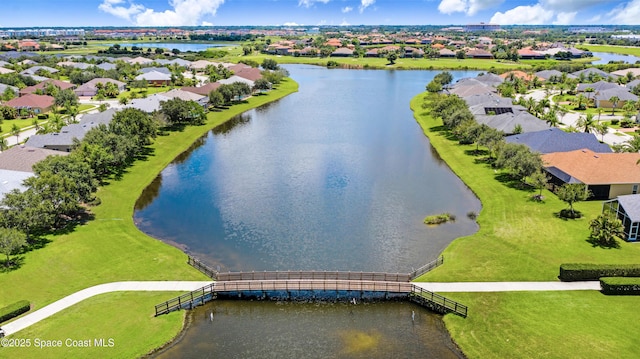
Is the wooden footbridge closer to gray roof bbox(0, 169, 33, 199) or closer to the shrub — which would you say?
the shrub

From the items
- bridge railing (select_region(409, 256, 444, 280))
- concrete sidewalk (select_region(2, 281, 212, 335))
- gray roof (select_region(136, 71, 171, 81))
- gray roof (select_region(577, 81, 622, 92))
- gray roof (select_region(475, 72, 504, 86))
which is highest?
gray roof (select_region(136, 71, 171, 81))

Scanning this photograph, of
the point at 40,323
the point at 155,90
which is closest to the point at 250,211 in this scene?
the point at 40,323

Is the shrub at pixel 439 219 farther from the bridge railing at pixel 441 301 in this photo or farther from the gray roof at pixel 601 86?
the gray roof at pixel 601 86

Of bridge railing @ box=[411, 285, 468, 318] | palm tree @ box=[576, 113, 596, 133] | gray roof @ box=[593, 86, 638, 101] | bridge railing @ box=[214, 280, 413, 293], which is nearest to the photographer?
bridge railing @ box=[411, 285, 468, 318]

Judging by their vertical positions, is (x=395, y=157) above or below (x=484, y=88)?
below

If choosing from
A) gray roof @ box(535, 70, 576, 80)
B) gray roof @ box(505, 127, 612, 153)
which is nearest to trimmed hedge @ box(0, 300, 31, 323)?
gray roof @ box(505, 127, 612, 153)

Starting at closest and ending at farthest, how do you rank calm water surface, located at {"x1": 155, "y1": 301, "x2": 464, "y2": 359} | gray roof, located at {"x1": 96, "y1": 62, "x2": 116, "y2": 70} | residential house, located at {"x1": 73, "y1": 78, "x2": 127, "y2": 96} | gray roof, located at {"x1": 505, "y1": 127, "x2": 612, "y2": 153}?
1. calm water surface, located at {"x1": 155, "y1": 301, "x2": 464, "y2": 359}
2. gray roof, located at {"x1": 505, "y1": 127, "x2": 612, "y2": 153}
3. residential house, located at {"x1": 73, "y1": 78, "x2": 127, "y2": 96}
4. gray roof, located at {"x1": 96, "y1": 62, "x2": 116, "y2": 70}

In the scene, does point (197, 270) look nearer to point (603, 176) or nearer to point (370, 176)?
point (370, 176)
